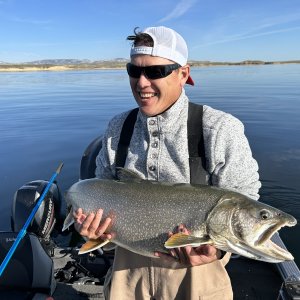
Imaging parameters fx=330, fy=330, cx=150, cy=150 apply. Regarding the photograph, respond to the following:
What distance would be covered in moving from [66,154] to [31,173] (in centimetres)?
202

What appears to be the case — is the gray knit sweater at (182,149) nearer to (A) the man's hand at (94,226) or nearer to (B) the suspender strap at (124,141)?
(B) the suspender strap at (124,141)

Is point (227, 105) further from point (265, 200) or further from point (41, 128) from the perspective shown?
point (265, 200)

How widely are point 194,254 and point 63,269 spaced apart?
2830 mm

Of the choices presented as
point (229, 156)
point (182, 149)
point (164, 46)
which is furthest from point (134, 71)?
point (229, 156)

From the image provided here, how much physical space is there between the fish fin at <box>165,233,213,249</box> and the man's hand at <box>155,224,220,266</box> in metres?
0.06

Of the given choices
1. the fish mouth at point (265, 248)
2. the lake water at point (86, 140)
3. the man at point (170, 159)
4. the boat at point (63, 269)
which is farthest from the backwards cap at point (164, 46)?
the lake water at point (86, 140)

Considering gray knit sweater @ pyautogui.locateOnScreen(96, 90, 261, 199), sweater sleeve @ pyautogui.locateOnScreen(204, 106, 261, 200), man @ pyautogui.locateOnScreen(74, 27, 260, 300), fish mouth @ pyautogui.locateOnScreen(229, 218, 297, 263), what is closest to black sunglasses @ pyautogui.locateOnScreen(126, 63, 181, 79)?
man @ pyautogui.locateOnScreen(74, 27, 260, 300)

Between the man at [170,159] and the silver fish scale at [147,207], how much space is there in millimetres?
105

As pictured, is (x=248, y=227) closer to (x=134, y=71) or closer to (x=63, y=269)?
(x=134, y=71)

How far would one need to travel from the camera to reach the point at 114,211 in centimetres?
295

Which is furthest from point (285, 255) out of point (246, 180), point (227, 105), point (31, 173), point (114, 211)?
point (227, 105)

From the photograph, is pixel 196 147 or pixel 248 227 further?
pixel 196 147

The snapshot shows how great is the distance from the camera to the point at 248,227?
2494mm

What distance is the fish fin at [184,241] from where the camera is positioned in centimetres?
244
